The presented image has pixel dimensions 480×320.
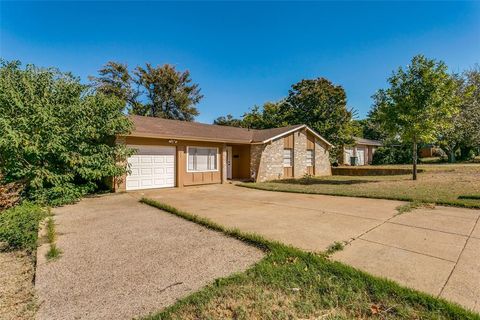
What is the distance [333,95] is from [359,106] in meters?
3.30

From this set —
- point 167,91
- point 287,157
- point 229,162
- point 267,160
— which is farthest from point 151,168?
point 167,91

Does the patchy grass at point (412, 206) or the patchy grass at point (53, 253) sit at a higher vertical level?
the patchy grass at point (412, 206)

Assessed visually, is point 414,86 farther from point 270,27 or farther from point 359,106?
point 359,106

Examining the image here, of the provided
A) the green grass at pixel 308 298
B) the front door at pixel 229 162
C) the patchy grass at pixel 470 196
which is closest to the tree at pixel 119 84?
the front door at pixel 229 162

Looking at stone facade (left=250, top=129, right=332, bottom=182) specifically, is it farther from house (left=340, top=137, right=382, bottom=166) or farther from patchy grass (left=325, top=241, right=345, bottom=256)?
patchy grass (left=325, top=241, right=345, bottom=256)

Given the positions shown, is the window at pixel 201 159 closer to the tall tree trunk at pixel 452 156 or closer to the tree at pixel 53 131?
the tree at pixel 53 131

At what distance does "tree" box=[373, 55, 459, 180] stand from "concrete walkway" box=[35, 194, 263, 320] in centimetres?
1216

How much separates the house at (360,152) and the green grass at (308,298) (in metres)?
25.7

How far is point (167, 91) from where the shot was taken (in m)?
30.3

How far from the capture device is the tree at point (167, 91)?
1159 inches

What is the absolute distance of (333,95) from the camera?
25.5 m

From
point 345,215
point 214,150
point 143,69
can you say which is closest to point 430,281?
point 345,215

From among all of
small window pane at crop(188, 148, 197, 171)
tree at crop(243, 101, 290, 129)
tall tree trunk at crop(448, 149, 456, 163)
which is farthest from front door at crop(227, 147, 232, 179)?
tall tree trunk at crop(448, 149, 456, 163)

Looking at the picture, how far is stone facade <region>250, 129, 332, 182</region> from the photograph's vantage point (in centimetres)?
1525
